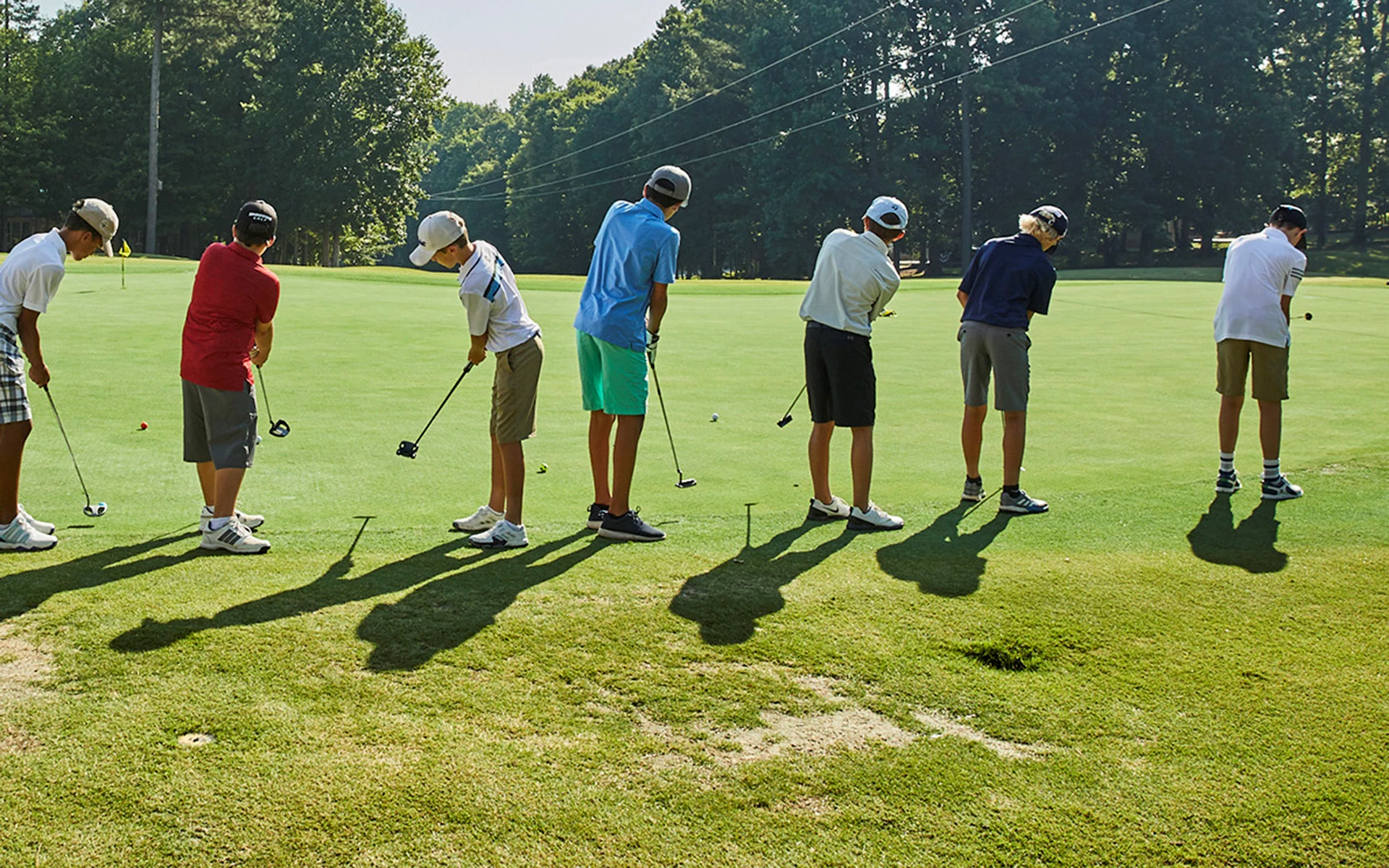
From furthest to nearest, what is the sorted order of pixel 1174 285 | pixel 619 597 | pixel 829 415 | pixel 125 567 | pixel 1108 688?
pixel 1174 285 → pixel 829 415 → pixel 125 567 → pixel 619 597 → pixel 1108 688

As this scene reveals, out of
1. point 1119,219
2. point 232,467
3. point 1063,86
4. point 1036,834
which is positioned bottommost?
point 1036,834

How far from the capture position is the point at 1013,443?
8180 mm

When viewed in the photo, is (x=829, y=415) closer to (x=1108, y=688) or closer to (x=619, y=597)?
(x=619, y=597)

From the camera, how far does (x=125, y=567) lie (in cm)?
621

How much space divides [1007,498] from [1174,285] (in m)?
31.7

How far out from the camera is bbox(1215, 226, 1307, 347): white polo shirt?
871cm

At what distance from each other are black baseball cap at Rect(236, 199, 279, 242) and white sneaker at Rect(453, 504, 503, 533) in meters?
1.98

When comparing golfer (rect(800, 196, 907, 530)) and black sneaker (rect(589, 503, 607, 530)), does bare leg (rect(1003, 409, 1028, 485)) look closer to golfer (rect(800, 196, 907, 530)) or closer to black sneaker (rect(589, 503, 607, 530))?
golfer (rect(800, 196, 907, 530))

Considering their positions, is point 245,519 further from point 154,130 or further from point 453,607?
point 154,130

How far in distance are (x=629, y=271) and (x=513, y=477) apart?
1390 millimetres

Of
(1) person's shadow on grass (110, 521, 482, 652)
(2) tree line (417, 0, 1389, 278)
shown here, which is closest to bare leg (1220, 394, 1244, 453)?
(1) person's shadow on grass (110, 521, 482, 652)

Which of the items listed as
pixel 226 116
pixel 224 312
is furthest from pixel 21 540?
pixel 226 116

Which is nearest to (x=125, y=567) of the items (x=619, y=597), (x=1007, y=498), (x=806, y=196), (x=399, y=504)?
(x=399, y=504)

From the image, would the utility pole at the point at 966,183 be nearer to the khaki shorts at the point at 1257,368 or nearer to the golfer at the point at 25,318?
the khaki shorts at the point at 1257,368
